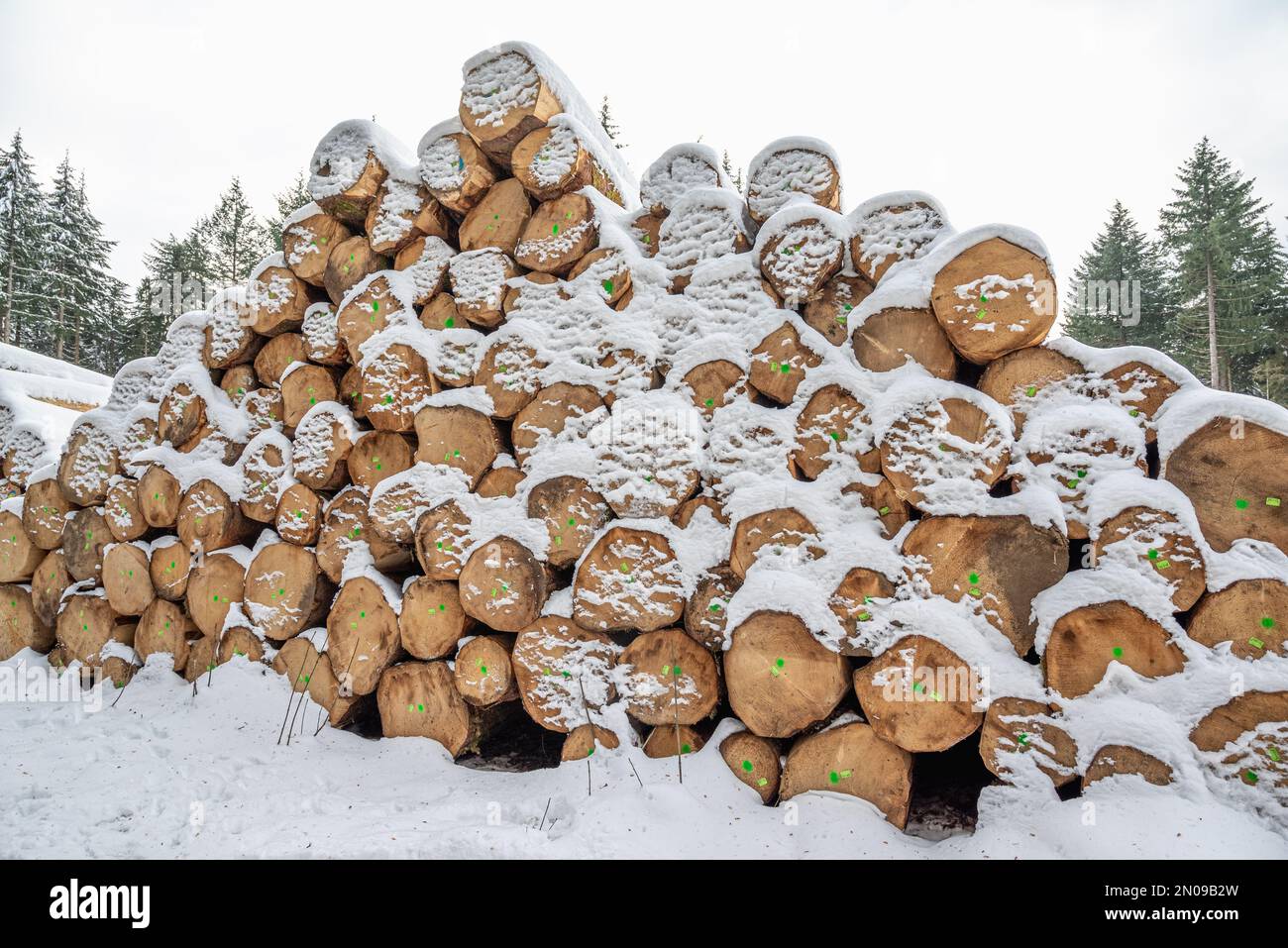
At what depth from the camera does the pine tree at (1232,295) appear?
10281 millimetres

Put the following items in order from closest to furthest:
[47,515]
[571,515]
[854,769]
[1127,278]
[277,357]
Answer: [854,769], [571,515], [277,357], [47,515], [1127,278]

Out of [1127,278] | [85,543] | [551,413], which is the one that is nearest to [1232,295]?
[1127,278]

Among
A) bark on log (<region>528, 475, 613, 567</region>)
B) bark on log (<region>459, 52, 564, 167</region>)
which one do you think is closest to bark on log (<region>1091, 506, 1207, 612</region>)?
bark on log (<region>528, 475, 613, 567</region>)

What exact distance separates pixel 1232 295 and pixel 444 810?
49.1 feet

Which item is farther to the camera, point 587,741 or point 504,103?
point 504,103

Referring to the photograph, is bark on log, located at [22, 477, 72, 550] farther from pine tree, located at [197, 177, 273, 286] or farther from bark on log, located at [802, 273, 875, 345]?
pine tree, located at [197, 177, 273, 286]

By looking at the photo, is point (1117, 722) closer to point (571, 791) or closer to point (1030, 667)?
point (1030, 667)

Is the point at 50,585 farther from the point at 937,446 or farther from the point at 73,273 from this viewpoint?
the point at 73,273

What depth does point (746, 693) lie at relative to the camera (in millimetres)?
1670

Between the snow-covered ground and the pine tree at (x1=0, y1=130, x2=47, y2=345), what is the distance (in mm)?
20289

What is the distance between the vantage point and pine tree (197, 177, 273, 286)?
59.1 ft

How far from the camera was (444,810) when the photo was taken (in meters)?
1.72

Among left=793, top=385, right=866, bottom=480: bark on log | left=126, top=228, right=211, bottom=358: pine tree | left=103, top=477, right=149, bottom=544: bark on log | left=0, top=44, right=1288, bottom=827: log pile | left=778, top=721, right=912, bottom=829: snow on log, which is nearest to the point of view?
left=0, top=44, right=1288, bottom=827: log pile
